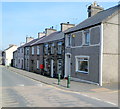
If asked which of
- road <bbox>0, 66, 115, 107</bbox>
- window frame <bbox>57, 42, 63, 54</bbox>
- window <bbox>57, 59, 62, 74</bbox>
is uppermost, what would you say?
window frame <bbox>57, 42, 63, 54</bbox>

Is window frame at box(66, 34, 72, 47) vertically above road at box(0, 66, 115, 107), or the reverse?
window frame at box(66, 34, 72, 47)

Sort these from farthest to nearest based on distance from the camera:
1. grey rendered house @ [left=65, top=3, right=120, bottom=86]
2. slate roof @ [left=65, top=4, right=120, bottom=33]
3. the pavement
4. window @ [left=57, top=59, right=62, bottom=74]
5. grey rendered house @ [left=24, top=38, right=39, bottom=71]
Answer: grey rendered house @ [left=24, top=38, right=39, bottom=71] → window @ [left=57, top=59, right=62, bottom=74] → slate roof @ [left=65, top=4, right=120, bottom=33] → grey rendered house @ [left=65, top=3, right=120, bottom=86] → the pavement

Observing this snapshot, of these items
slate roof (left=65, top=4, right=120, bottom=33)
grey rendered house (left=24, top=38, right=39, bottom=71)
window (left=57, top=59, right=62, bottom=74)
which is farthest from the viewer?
grey rendered house (left=24, top=38, right=39, bottom=71)

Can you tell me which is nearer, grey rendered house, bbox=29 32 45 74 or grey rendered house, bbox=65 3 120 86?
grey rendered house, bbox=65 3 120 86

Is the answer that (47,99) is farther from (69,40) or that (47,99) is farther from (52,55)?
(52,55)

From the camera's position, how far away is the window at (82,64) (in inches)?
699

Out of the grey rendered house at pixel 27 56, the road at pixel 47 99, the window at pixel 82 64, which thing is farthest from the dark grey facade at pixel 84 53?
the grey rendered house at pixel 27 56

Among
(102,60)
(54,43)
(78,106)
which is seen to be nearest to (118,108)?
(78,106)

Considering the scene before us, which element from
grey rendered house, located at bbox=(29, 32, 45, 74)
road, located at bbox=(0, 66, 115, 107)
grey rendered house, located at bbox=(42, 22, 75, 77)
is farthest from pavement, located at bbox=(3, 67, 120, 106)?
grey rendered house, located at bbox=(29, 32, 45, 74)

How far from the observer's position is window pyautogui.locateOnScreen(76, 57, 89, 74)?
1775 cm

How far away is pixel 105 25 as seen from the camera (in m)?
15.7

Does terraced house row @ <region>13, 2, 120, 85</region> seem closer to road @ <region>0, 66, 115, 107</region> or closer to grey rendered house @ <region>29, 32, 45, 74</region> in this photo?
road @ <region>0, 66, 115, 107</region>

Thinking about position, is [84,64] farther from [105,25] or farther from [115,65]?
[105,25]

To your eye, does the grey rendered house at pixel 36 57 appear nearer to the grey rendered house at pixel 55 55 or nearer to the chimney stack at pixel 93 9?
the grey rendered house at pixel 55 55
